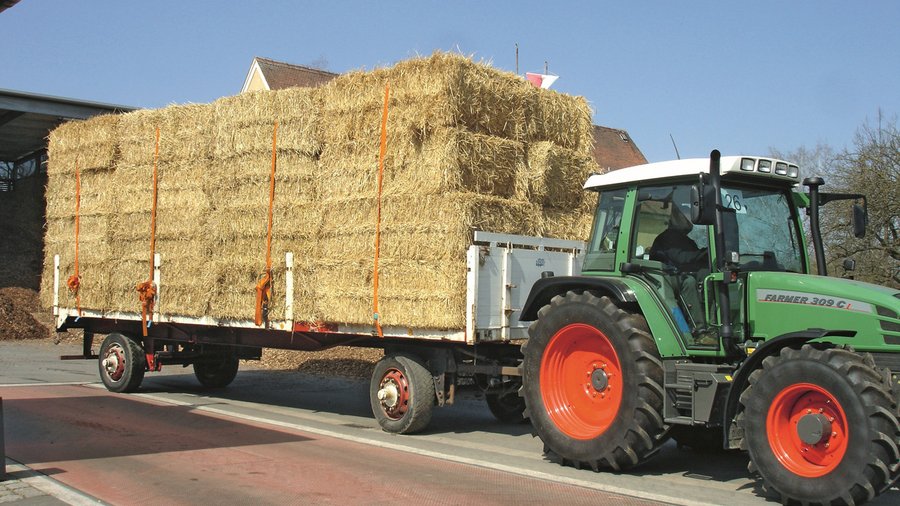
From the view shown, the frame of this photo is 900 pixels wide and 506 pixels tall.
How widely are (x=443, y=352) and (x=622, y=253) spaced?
2.62 meters

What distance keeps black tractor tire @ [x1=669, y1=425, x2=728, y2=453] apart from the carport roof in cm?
1745

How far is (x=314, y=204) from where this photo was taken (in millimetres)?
10914

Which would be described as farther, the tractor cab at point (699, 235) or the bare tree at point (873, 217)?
the bare tree at point (873, 217)

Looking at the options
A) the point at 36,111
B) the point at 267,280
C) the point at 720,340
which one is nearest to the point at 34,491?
the point at 267,280

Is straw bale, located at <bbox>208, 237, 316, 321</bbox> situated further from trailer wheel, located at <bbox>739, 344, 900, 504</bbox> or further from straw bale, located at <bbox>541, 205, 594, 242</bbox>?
trailer wheel, located at <bbox>739, 344, 900, 504</bbox>

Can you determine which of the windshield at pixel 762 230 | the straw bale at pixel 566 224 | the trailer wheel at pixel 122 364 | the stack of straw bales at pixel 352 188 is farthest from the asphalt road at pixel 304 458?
the straw bale at pixel 566 224

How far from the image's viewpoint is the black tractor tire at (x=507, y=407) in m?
11.1

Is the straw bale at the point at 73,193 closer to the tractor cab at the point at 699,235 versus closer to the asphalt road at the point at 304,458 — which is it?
the asphalt road at the point at 304,458

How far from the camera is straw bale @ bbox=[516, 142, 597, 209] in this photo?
10.3 metres

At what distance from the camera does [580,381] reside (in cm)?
833

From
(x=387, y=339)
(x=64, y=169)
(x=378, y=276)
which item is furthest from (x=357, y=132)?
(x=64, y=169)

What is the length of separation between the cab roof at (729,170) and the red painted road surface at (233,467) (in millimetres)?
2968

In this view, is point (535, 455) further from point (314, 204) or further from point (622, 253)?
point (314, 204)

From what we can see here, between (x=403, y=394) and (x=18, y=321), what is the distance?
18.8 m
